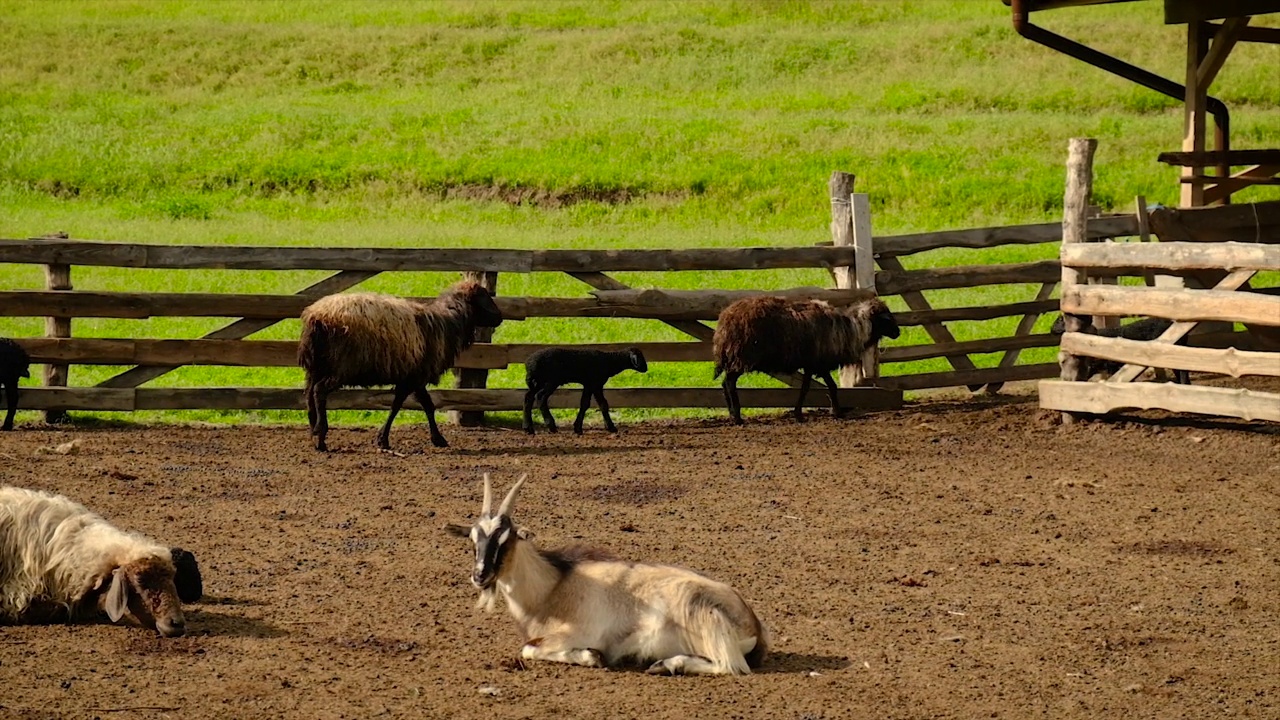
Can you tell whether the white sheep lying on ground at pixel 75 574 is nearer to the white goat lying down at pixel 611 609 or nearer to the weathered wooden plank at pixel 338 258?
the white goat lying down at pixel 611 609

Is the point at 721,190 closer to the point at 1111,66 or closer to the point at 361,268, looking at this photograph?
the point at 1111,66

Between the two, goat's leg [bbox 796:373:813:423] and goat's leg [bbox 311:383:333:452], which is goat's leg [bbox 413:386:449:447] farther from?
goat's leg [bbox 796:373:813:423]

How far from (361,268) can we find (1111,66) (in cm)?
768

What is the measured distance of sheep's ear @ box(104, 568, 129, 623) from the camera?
7.01 metres

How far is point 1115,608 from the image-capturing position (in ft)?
25.7

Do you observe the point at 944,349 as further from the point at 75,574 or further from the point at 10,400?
the point at 75,574

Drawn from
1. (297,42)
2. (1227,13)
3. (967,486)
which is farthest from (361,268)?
(297,42)

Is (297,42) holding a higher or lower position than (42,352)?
higher

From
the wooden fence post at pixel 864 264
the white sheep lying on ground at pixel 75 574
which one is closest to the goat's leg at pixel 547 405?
the wooden fence post at pixel 864 264

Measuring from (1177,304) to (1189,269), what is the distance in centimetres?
30

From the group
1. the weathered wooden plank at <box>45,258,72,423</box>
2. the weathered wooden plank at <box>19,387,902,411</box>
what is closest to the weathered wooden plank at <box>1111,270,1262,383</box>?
the weathered wooden plank at <box>19,387,902,411</box>

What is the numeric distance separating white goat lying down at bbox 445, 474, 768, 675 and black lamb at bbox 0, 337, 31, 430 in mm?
6596

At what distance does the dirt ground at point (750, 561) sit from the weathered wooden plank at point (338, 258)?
1.44m

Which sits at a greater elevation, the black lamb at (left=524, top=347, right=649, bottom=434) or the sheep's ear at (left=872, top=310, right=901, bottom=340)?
the sheep's ear at (left=872, top=310, right=901, bottom=340)
